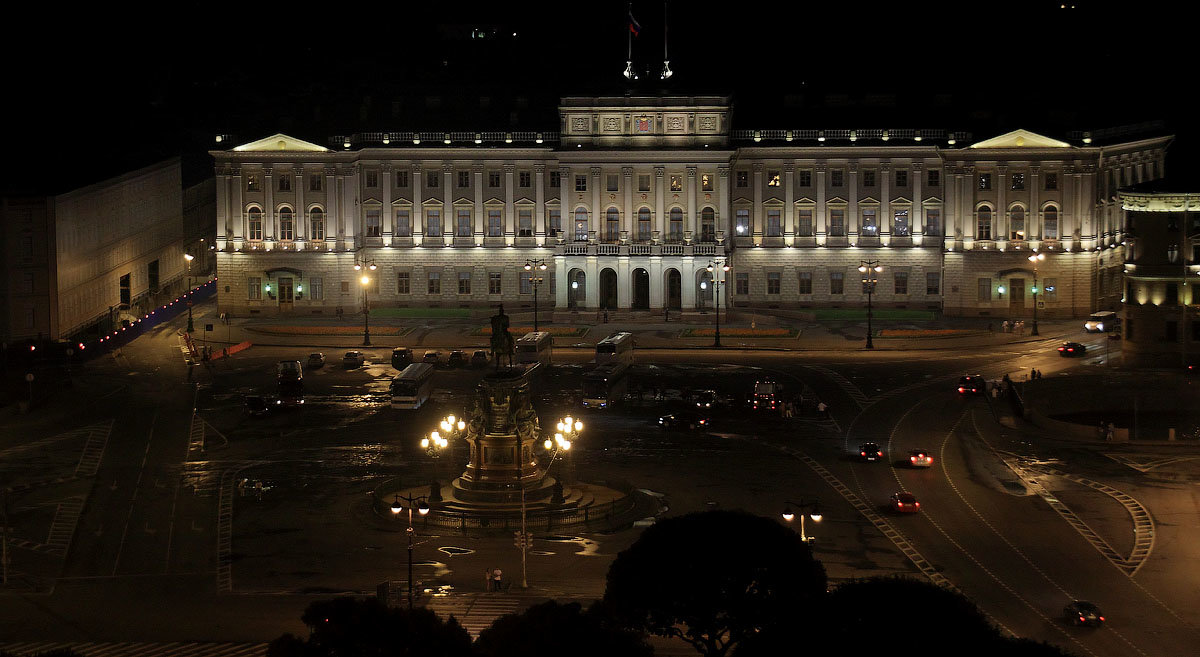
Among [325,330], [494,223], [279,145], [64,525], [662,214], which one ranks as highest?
[279,145]

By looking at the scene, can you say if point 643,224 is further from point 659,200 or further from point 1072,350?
point 1072,350

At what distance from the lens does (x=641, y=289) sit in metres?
160

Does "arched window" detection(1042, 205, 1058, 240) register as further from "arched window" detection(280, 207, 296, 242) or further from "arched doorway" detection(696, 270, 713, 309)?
"arched window" detection(280, 207, 296, 242)

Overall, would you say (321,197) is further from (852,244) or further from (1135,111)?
(1135,111)

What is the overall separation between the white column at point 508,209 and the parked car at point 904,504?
3261 inches

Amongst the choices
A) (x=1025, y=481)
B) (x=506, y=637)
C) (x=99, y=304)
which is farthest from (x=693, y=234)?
(x=506, y=637)

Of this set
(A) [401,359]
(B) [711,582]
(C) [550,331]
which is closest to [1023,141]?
(C) [550,331]

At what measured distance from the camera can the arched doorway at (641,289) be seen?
523 ft

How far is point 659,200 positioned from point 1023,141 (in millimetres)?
30806

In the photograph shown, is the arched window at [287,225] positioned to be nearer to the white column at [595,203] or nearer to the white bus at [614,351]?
the white column at [595,203]

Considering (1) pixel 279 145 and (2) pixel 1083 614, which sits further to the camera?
(1) pixel 279 145

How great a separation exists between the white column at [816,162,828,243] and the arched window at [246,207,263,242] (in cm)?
4783

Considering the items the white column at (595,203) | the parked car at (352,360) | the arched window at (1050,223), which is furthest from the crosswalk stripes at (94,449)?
the arched window at (1050,223)

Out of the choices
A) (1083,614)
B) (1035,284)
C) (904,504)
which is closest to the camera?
(1083,614)
